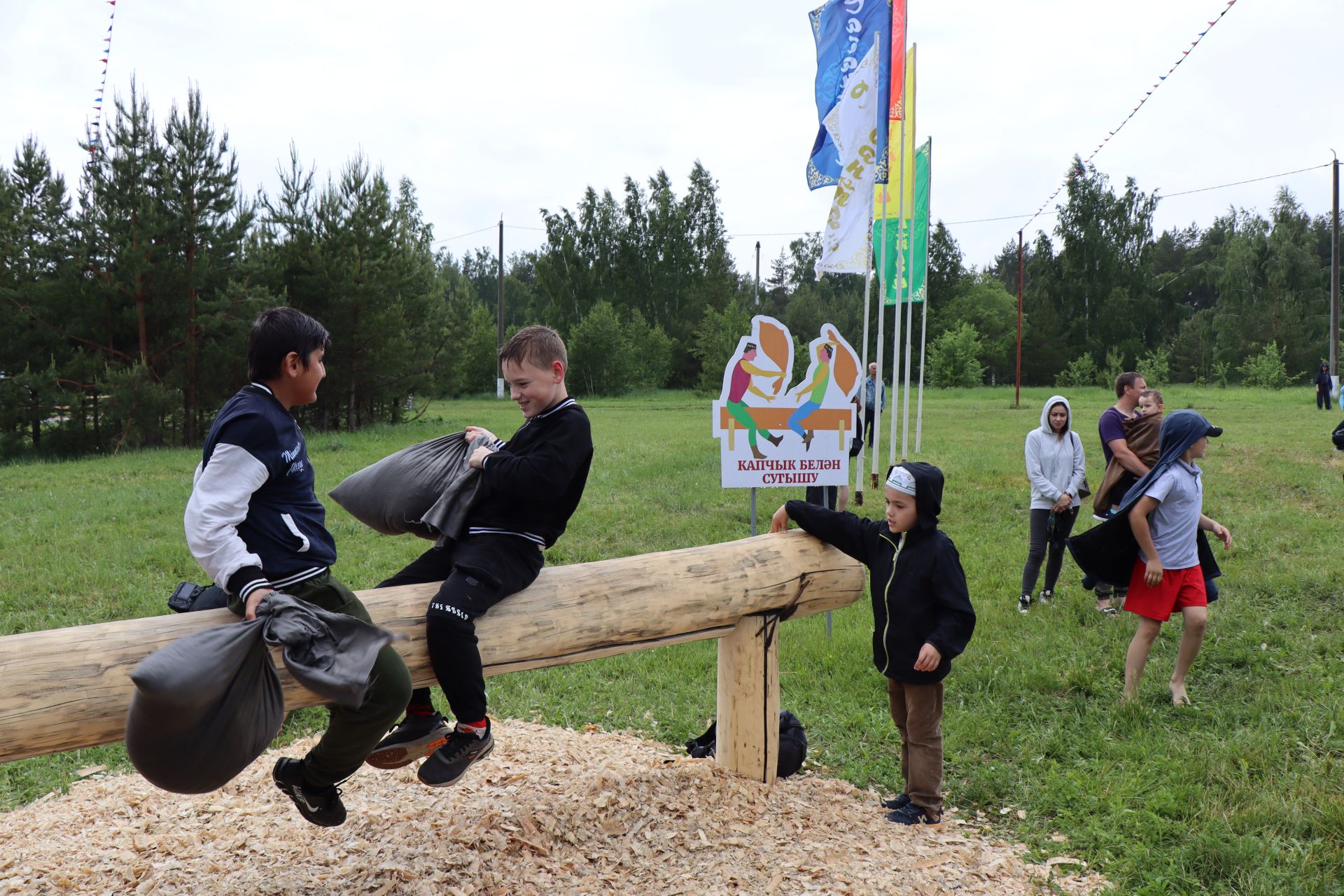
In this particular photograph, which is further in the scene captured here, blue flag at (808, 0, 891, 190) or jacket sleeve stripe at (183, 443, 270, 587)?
blue flag at (808, 0, 891, 190)

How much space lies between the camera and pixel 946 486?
12078 millimetres

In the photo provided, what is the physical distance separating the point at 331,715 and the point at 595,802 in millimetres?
1418

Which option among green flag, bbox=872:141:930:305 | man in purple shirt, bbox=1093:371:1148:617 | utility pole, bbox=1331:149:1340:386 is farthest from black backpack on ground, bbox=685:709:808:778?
utility pole, bbox=1331:149:1340:386

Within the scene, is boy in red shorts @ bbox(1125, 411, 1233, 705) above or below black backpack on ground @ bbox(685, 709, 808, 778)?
above

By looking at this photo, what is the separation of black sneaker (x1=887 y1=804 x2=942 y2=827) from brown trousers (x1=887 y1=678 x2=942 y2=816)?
20 millimetres

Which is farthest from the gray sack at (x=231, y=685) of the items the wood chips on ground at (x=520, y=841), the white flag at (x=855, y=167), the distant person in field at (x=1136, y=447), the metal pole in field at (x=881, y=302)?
the metal pole in field at (x=881, y=302)

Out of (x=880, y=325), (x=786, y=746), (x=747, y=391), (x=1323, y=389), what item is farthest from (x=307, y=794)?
(x=1323, y=389)

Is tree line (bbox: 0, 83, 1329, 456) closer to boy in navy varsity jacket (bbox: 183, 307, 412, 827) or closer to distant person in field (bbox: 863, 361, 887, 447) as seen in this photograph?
distant person in field (bbox: 863, 361, 887, 447)

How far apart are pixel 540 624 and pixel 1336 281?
33687 millimetres

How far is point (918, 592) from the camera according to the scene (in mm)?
3928

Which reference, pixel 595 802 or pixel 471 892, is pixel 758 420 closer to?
pixel 595 802

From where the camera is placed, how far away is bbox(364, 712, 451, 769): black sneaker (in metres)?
3.16

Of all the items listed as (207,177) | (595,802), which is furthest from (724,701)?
(207,177)

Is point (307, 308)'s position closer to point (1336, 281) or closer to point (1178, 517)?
point (1178, 517)
